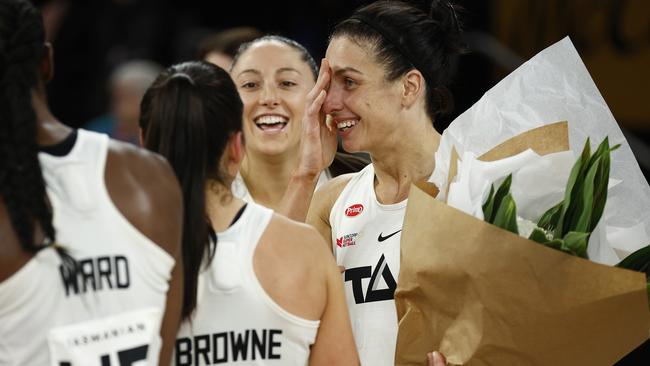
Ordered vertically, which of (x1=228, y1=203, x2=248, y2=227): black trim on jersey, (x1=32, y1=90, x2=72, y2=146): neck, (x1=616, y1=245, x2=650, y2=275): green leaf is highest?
(x1=32, y1=90, x2=72, y2=146): neck

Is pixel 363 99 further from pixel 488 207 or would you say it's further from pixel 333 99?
pixel 488 207

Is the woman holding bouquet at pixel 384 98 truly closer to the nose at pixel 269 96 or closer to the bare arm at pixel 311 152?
the bare arm at pixel 311 152

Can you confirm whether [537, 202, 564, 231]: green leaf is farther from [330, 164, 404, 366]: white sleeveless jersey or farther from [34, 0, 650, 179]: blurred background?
[34, 0, 650, 179]: blurred background

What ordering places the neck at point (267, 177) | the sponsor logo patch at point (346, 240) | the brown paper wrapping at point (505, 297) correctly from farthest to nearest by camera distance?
the neck at point (267, 177)
the sponsor logo patch at point (346, 240)
the brown paper wrapping at point (505, 297)

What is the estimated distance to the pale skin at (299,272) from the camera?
2227 mm

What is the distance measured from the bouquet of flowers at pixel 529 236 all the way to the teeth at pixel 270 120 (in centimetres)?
111

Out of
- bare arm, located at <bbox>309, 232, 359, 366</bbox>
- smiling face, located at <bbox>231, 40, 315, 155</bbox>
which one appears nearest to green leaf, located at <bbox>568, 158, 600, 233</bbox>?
bare arm, located at <bbox>309, 232, 359, 366</bbox>

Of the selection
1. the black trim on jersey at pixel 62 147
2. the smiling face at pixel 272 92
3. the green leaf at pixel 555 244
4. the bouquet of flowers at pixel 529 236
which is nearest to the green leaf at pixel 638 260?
the bouquet of flowers at pixel 529 236

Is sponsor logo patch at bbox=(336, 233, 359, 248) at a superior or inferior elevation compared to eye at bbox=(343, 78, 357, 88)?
inferior

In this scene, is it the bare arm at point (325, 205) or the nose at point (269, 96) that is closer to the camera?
the bare arm at point (325, 205)

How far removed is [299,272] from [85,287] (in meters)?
0.55

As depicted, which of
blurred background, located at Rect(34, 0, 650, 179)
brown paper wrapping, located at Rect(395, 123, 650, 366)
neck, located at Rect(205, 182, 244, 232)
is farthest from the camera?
blurred background, located at Rect(34, 0, 650, 179)

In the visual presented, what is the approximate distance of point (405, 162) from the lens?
2898mm

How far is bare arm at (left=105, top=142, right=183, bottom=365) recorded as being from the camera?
189cm
